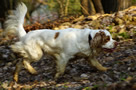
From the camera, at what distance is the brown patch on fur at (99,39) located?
13.4 feet

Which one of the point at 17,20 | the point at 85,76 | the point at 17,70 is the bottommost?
the point at 85,76

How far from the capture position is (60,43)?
4.45 metres

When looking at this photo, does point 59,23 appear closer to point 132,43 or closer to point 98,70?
point 132,43

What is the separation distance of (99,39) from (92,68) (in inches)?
50.1

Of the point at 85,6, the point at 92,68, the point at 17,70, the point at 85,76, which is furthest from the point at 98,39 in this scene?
the point at 85,6

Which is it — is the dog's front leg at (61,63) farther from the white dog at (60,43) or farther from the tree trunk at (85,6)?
the tree trunk at (85,6)

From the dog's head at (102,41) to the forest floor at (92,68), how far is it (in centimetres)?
68

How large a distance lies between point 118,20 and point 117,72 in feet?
15.5

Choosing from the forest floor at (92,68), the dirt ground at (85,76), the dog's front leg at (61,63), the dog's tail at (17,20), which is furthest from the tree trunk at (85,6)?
the dog's front leg at (61,63)

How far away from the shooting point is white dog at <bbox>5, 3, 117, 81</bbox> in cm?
414

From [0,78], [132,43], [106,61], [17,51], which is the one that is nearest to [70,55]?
[17,51]

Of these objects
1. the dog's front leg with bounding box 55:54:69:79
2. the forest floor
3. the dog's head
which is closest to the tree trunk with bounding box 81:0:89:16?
the forest floor

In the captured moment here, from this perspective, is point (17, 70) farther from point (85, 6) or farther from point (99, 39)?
point (85, 6)

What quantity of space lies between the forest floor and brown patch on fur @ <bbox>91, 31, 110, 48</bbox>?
2.47 feet
